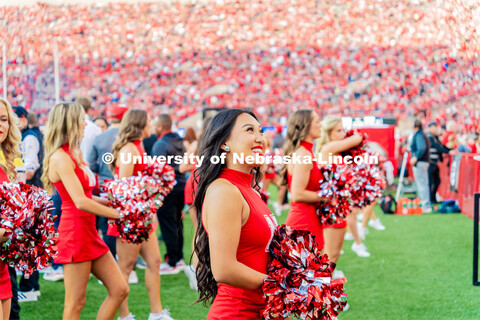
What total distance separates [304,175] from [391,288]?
6.62ft

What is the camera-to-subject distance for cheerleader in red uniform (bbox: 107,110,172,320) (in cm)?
436

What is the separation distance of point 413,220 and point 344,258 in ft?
11.2

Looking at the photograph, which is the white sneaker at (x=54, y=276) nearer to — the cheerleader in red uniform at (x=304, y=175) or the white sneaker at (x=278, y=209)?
the cheerleader in red uniform at (x=304, y=175)

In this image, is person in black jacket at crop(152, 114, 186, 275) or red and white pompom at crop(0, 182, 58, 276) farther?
person in black jacket at crop(152, 114, 186, 275)

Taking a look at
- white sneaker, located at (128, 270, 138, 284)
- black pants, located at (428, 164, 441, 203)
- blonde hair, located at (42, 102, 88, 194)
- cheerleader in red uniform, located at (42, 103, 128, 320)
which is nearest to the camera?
cheerleader in red uniform, located at (42, 103, 128, 320)

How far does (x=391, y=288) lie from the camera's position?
555 cm

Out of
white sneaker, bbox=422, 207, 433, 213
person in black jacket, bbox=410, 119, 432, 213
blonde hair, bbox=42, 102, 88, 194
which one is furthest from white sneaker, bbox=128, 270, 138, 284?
person in black jacket, bbox=410, 119, 432, 213

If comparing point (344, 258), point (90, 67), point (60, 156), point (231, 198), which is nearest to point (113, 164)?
point (60, 156)

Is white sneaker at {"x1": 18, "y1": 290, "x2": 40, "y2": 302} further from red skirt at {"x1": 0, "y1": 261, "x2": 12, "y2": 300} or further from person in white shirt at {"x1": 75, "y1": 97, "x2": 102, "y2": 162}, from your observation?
red skirt at {"x1": 0, "y1": 261, "x2": 12, "y2": 300}

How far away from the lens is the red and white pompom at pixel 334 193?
4.19 metres

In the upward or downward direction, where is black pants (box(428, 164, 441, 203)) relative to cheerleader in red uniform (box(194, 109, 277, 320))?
downward

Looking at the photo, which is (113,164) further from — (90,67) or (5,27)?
(90,67)

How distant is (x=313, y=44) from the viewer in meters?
25.9

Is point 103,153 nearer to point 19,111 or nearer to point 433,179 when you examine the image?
point 19,111
